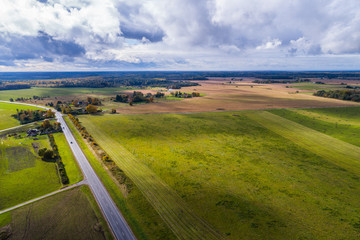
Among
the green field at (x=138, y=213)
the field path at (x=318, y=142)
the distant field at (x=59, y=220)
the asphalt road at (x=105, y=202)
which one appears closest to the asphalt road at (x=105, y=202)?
the asphalt road at (x=105, y=202)

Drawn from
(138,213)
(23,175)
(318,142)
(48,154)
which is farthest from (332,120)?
(23,175)

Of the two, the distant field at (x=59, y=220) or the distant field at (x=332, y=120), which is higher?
the distant field at (x=332, y=120)

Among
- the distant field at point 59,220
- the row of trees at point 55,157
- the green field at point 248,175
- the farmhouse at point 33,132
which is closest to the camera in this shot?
the distant field at point 59,220

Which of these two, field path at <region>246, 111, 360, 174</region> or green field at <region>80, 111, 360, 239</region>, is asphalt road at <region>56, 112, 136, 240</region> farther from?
field path at <region>246, 111, 360, 174</region>

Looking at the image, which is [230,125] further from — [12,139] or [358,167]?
[12,139]

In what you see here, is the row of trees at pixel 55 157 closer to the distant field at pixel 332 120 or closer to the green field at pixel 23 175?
the green field at pixel 23 175

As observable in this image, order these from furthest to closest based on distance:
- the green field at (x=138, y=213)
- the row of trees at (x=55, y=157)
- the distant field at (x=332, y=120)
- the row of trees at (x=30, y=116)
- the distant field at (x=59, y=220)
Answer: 1. the row of trees at (x=30, y=116)
2. the distant field at (x=332, y=120)
3. the row of trees at (x=55, y=157)
4. the green field at (x=138, y=213)
5. the distant field at (x=59, y=220)

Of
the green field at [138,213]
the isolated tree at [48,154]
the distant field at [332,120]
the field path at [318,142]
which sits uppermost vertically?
the distant field at [332,120]

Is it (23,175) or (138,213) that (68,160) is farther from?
(138,213)
